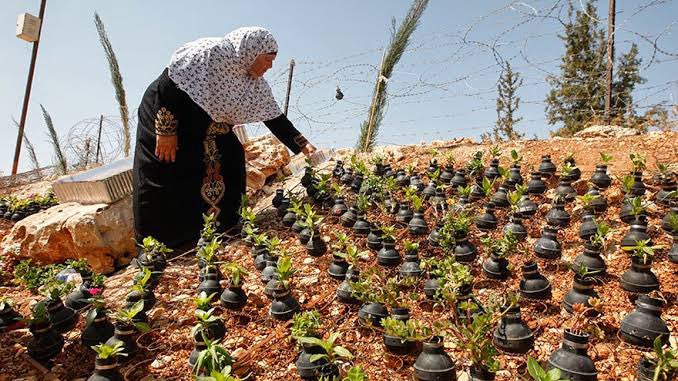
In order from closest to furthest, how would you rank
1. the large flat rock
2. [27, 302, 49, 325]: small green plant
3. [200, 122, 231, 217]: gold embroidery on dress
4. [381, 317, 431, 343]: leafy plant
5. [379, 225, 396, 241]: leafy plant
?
1. [381, 317, 431, 343]: leafy plant
2. [27, 302, 49, 325]: small green plant
3. [379, 225, 396, 241]: leafy plant
4. [200, 122, 231, 217]: gold embroidery on dress
5. the large flat rock

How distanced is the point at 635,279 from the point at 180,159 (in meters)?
3.24

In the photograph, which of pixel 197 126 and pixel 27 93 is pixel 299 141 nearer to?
pixel 197 126

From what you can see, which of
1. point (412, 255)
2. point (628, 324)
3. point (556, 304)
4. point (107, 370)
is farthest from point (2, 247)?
point (628, 324)

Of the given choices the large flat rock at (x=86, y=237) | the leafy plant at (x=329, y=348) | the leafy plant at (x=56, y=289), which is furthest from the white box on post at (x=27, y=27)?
the leafy plant at (x=329, y=348)

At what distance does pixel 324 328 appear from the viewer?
7.48 feet

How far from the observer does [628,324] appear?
1.85 metres

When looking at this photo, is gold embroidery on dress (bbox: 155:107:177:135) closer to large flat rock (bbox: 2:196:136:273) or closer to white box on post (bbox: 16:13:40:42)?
large flat rock (bbox: 2:196:136:273)

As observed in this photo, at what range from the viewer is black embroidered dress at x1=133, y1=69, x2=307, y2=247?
11.6 feet

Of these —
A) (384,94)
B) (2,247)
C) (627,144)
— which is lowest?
(2,247)

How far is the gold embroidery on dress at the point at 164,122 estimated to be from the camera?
3.47 metres

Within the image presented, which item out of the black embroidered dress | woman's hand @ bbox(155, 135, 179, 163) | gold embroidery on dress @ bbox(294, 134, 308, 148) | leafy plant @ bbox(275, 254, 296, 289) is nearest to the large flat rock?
the black embroidered dress

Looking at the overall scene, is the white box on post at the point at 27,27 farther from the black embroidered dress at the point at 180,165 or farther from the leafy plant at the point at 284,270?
the leafy plant at the point at 284,270

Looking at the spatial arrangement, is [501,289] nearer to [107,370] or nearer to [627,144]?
[107,370]

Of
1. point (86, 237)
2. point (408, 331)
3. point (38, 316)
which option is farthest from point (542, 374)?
point (86, 237)
